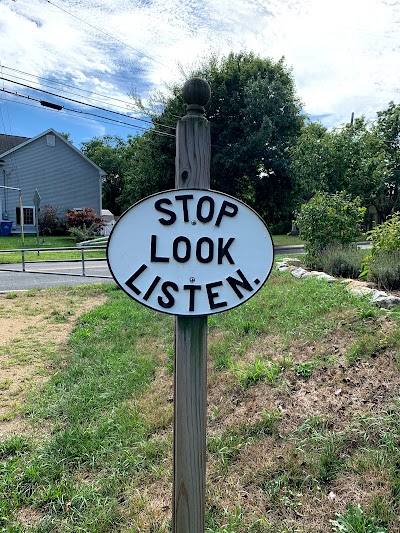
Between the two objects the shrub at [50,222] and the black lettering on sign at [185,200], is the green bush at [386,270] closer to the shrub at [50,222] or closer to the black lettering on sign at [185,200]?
the black lettering on sign at [185,200]

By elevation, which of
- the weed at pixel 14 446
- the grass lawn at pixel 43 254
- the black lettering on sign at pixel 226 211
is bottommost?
the weed at pixel 14 446

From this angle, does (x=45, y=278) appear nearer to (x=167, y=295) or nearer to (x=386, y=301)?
(x=386, y=301)

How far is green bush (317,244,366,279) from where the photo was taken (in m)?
6.22

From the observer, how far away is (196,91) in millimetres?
1340

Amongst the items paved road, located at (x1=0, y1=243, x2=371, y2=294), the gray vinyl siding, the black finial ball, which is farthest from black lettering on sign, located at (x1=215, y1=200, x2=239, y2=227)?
the gray vinyl siding

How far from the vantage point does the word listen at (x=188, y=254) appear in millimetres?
1279

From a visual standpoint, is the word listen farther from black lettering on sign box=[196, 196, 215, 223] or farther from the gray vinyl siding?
→ the gray vinyl siding

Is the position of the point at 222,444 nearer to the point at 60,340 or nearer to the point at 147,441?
the point at 147,441

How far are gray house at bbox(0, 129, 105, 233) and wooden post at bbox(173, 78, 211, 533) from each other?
22484 millimetres

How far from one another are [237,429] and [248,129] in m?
17.6

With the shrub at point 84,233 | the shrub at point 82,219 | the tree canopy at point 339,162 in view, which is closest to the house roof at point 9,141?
the shrub at point 82,219

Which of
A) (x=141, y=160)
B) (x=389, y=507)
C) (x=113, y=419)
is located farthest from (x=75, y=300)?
(x=141, y=160)

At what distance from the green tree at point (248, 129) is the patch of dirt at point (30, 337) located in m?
12.9

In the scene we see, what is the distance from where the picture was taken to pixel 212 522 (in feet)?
6.20
